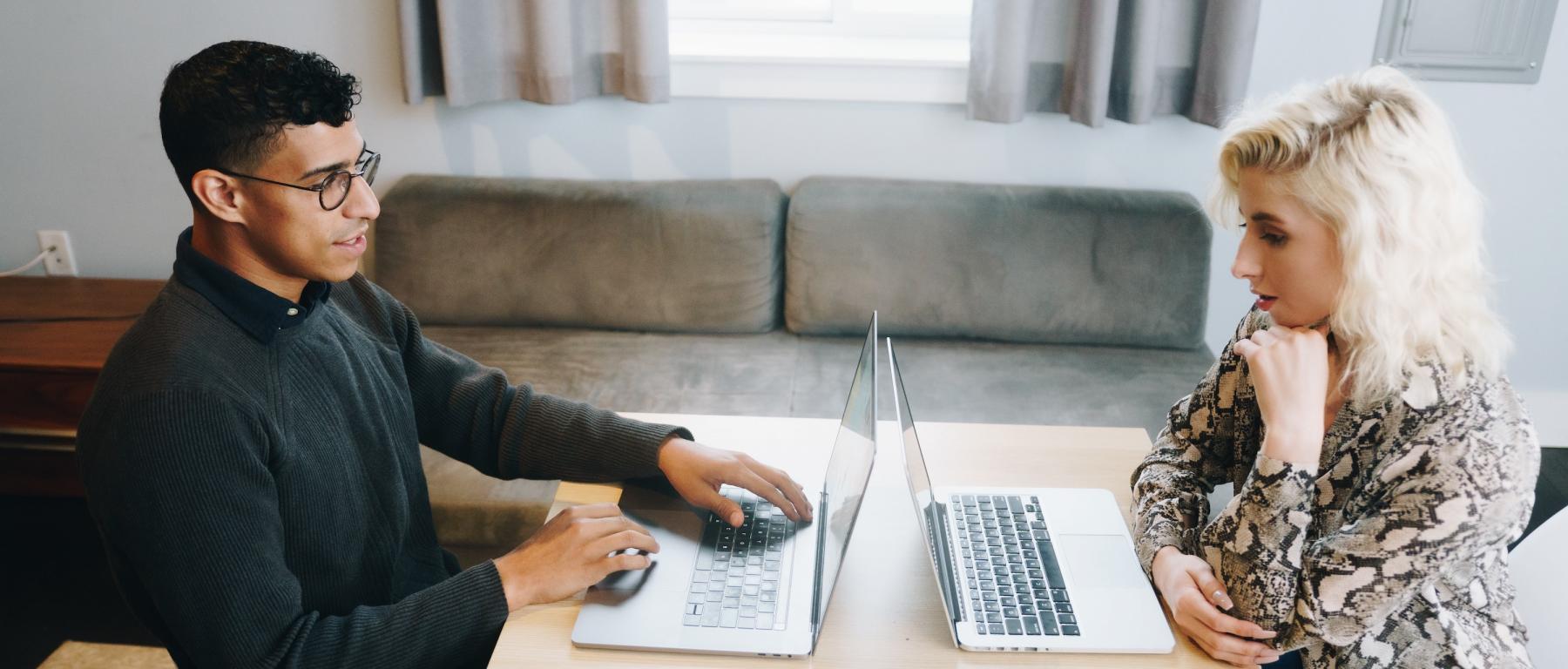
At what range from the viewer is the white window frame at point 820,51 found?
246 centimetres

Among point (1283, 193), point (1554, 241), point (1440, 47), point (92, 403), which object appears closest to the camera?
point (92, 403)

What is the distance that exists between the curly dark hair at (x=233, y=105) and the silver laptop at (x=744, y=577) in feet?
1.80

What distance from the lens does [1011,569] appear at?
3.69 feet

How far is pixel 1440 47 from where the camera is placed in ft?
7.75

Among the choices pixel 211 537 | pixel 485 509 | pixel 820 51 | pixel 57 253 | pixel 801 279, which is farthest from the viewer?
pixel 57 253

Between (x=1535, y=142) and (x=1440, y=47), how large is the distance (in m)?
0.35

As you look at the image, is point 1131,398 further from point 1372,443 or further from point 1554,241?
point 1554,241

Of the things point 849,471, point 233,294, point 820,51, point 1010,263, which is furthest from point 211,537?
point 820,51

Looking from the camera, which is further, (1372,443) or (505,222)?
(505,222)

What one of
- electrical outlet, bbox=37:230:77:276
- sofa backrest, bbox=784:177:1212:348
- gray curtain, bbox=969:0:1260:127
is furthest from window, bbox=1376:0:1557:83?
electrical outlet, bbox=37:230:77:276

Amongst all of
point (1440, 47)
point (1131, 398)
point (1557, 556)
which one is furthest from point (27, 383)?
point (1440, 47)

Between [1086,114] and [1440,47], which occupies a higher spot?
[1440,47]

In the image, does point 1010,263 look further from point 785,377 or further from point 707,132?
point 707,132

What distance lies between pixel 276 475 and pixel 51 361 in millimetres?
1453
